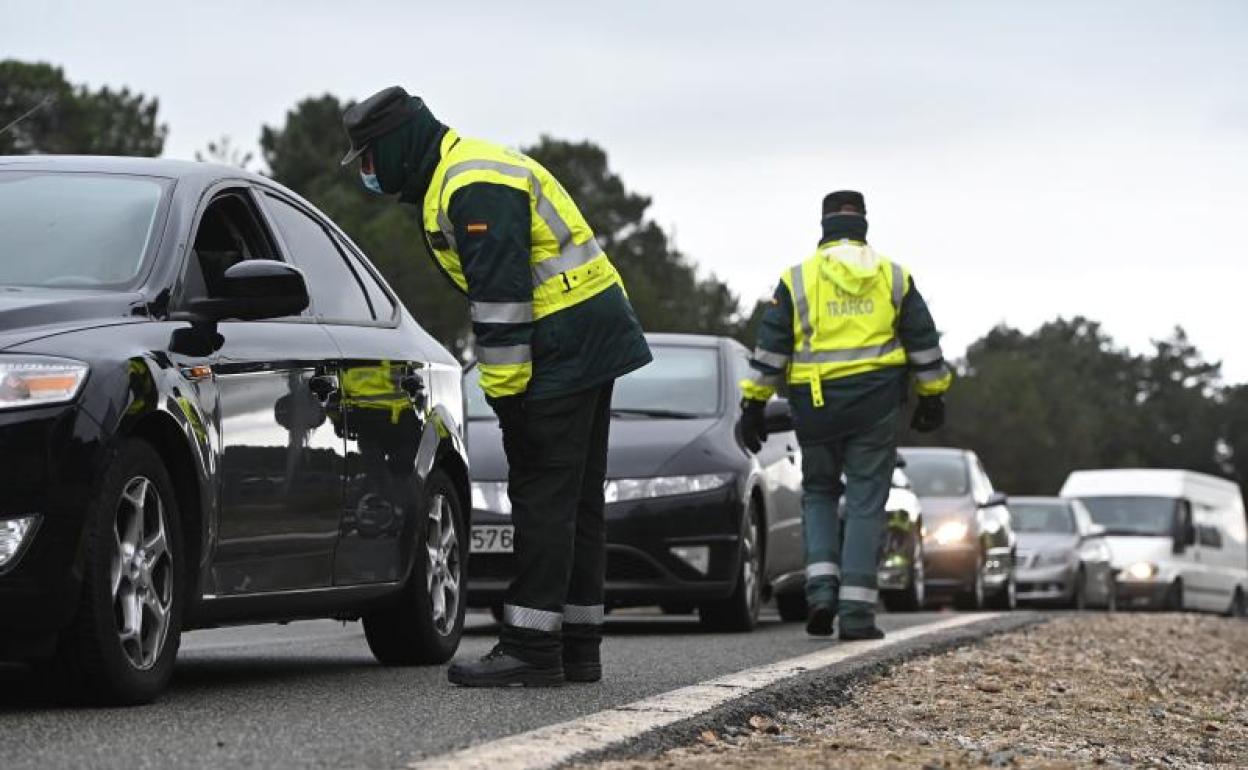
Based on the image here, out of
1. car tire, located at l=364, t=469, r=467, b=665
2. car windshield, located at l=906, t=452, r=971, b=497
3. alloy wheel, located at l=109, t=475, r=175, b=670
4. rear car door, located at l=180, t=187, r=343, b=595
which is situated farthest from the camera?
car windshield, located at l=906, t=452, r=971, b=497

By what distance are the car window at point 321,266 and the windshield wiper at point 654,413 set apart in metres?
5.20

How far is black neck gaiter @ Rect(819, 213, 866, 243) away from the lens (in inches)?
481

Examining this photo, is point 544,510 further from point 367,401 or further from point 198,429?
point 198,429

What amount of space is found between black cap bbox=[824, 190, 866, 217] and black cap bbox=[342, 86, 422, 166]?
4837 millimetres

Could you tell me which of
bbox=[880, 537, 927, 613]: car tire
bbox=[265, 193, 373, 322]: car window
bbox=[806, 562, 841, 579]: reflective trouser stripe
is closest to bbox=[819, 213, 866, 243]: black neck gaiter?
bbox=[806, 562, 841, 579]: reflective trouser stripe

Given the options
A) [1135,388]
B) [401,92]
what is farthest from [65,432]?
[1135,388]

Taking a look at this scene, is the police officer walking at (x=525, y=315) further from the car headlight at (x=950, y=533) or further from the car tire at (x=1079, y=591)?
the car tire at (x=1079, y=591)

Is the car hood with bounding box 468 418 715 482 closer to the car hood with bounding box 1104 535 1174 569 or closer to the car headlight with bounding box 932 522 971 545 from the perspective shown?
the car headlight with bounding box 932 522 971 545

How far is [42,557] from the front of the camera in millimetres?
6305

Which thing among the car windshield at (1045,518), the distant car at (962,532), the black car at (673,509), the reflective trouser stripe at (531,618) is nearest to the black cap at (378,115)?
the reflective trouser stripe at (531,618)

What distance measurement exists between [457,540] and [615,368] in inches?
68.3

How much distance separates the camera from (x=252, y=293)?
284 inches

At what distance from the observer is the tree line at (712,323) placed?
246 feet

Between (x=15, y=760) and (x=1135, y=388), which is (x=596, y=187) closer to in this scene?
(x=1135, y=388)
